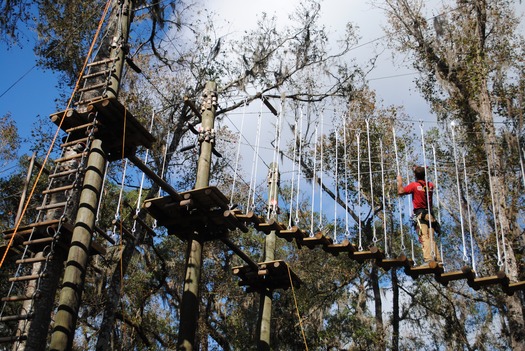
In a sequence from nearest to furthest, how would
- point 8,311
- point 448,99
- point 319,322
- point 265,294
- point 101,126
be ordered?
1. point 101,126
2. point 265,294
3. point 8,311
4. point 448,99
5. point 319,322

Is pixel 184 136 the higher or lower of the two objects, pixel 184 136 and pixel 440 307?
the higher

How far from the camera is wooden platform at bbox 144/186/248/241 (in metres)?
6.86

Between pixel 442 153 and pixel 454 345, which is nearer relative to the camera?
pixel 442 153

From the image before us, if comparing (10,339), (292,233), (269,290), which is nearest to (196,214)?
(292,233)

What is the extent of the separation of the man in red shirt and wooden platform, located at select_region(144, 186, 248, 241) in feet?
Answer: 7.05

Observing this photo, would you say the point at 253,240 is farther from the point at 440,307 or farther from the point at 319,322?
the point at 440,307

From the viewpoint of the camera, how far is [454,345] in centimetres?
1566

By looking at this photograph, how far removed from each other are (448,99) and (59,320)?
11.3m

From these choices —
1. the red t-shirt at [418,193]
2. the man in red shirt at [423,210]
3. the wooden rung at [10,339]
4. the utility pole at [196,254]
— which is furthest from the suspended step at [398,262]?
the wooden rung at [10,339]

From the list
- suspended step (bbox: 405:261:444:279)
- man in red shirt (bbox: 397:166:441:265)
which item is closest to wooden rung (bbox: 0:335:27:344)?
suspended step (bbox: 405:261:444:279)

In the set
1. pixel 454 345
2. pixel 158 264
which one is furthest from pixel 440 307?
pixel 158 264

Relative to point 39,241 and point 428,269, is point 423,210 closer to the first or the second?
point 428,269

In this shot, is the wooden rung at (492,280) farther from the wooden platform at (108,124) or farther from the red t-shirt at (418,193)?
the wooden platform at (108,124)

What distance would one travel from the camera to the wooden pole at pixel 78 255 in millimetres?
5195
